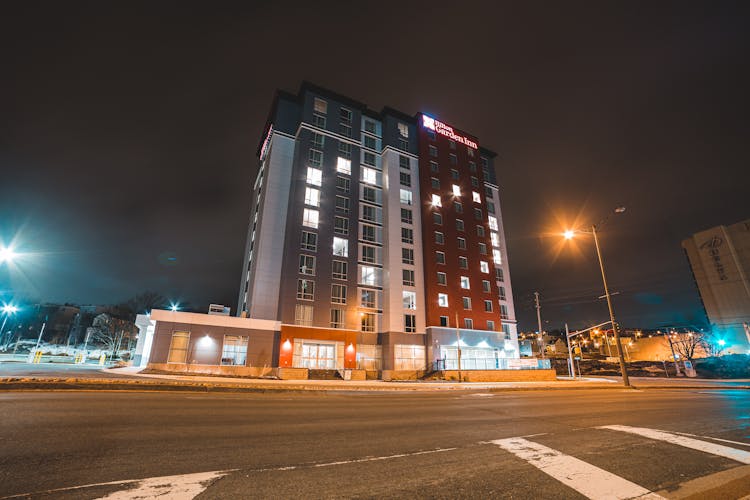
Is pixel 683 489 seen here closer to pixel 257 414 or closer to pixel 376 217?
pixel 257 414

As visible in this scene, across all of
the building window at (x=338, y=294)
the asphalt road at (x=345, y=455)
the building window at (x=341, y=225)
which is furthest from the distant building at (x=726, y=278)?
the asphalt road at (x=345, y=455)

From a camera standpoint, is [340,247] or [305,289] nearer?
[305,289]

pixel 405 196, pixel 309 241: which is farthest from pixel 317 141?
pixel 405 196

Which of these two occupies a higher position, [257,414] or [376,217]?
[376,217]

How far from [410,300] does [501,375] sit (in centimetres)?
1495

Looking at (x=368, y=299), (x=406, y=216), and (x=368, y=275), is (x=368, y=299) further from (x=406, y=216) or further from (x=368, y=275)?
(x=406, y=216)

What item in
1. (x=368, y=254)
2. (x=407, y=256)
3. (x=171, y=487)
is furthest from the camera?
(x=407, y=256)

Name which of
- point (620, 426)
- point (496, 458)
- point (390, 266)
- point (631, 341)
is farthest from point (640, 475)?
point (631, 341)

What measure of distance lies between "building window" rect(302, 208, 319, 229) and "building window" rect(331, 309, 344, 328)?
1165 cm

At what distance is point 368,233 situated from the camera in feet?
158

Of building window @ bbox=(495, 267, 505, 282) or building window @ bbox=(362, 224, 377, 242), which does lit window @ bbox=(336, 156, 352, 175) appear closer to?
building window @ bbox=(362, 224, 377, 242)

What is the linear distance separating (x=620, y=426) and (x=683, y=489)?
13.0 feet

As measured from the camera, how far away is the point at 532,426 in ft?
22.7

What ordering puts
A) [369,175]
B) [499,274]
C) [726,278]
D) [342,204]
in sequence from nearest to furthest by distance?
1. [342,204]
2. [369,175]
3. [499,274]
4. [726,278]
